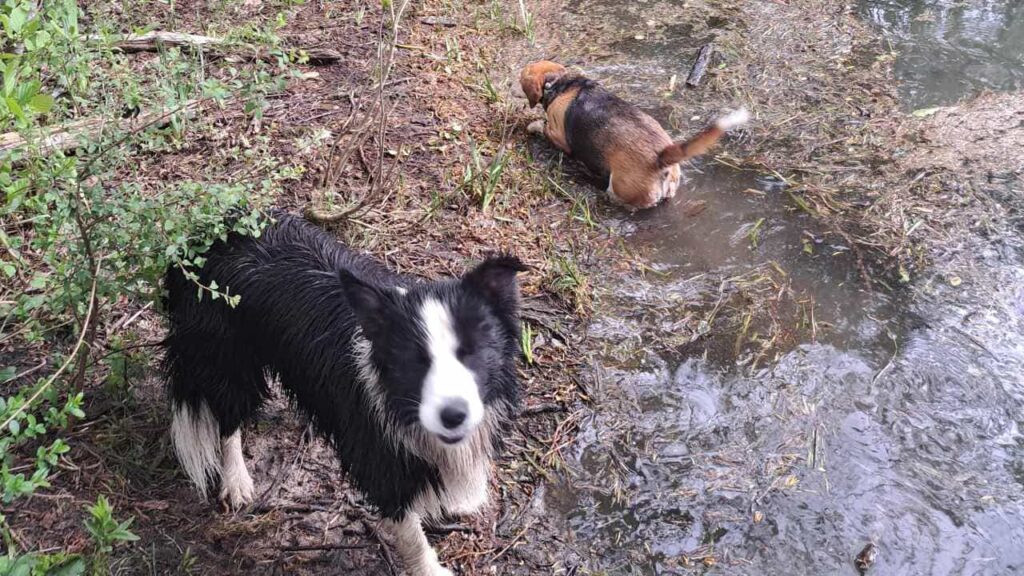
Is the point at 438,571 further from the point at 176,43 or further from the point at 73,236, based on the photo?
the point at 176,43

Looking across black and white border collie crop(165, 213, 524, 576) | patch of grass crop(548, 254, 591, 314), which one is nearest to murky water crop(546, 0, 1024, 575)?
patch of grass crop(548, 254, 591, 314)

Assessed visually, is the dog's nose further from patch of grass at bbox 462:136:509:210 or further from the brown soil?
patch of grass at bbox 462:136:509:210

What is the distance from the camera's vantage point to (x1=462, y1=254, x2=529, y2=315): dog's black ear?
7.85 ft

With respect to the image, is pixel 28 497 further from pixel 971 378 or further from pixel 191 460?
pixel 971 378

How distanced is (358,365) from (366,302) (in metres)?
0.33

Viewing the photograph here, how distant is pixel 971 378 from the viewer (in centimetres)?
375

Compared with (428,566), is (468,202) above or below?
above

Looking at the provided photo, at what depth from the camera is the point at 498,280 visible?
96.7 inches

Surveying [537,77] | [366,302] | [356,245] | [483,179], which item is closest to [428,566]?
[366,302]

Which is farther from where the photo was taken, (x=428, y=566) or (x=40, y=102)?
(x=428, y=566)

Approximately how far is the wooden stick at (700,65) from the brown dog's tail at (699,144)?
1333 mm

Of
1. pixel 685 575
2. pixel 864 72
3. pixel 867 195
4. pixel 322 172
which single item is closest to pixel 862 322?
pixel 867 195

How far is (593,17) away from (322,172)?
331 centimetres

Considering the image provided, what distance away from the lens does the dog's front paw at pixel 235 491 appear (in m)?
3.21
